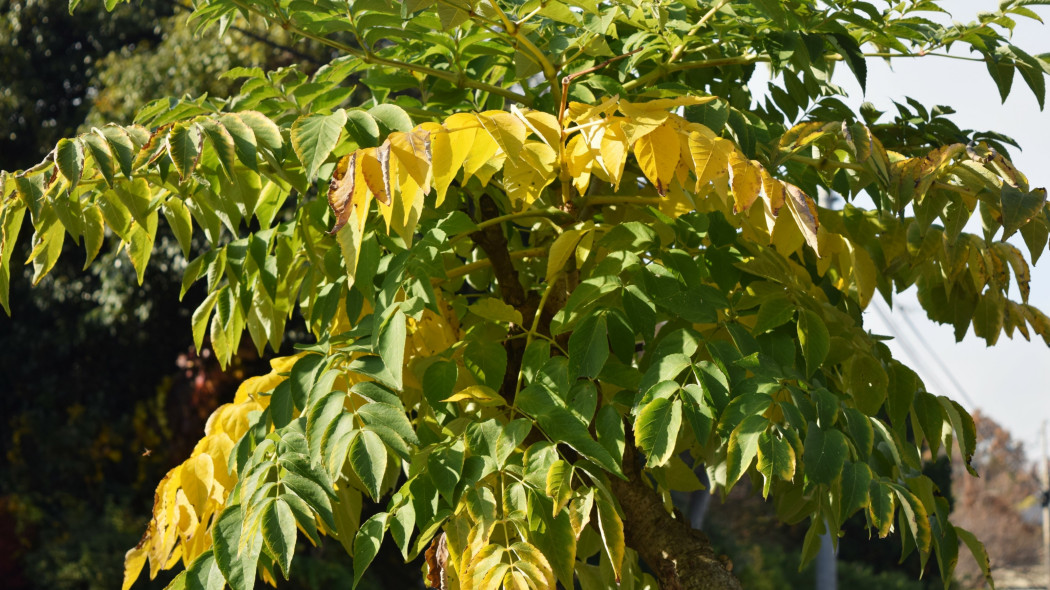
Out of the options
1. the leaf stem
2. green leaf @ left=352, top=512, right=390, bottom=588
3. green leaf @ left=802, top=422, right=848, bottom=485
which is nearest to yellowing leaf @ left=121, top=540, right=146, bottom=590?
green leaf @ left=352, top=512, right=390, bottom=588

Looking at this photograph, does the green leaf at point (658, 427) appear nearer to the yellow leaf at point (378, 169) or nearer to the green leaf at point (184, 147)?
the yellow leaf at point (378, 169)

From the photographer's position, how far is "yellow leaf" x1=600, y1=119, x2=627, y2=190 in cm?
90

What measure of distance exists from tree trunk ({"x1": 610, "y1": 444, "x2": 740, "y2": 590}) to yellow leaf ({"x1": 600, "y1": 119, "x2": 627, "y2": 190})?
52 centimetres

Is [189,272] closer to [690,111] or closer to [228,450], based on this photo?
[228,450]

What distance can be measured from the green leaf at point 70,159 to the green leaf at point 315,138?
0.23 meters

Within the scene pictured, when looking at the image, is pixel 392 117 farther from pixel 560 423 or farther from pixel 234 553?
pixel 234 553

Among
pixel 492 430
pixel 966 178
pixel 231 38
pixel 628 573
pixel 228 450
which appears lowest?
pixel 231 38

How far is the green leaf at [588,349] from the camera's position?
1002 mm

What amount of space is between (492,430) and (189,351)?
5.49m

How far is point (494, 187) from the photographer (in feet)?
4.50

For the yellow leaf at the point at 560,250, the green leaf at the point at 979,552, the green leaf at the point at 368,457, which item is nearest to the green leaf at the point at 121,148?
the green leaf at the point at 368,457

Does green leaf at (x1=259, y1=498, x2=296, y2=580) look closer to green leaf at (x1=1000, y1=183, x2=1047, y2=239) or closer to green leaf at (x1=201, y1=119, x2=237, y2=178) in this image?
green leaf at (x1=201, y1=119, x2=237, y2=178)

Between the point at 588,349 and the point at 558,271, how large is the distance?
0.47 ft

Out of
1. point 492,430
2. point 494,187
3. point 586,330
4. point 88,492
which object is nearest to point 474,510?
point 492,430
